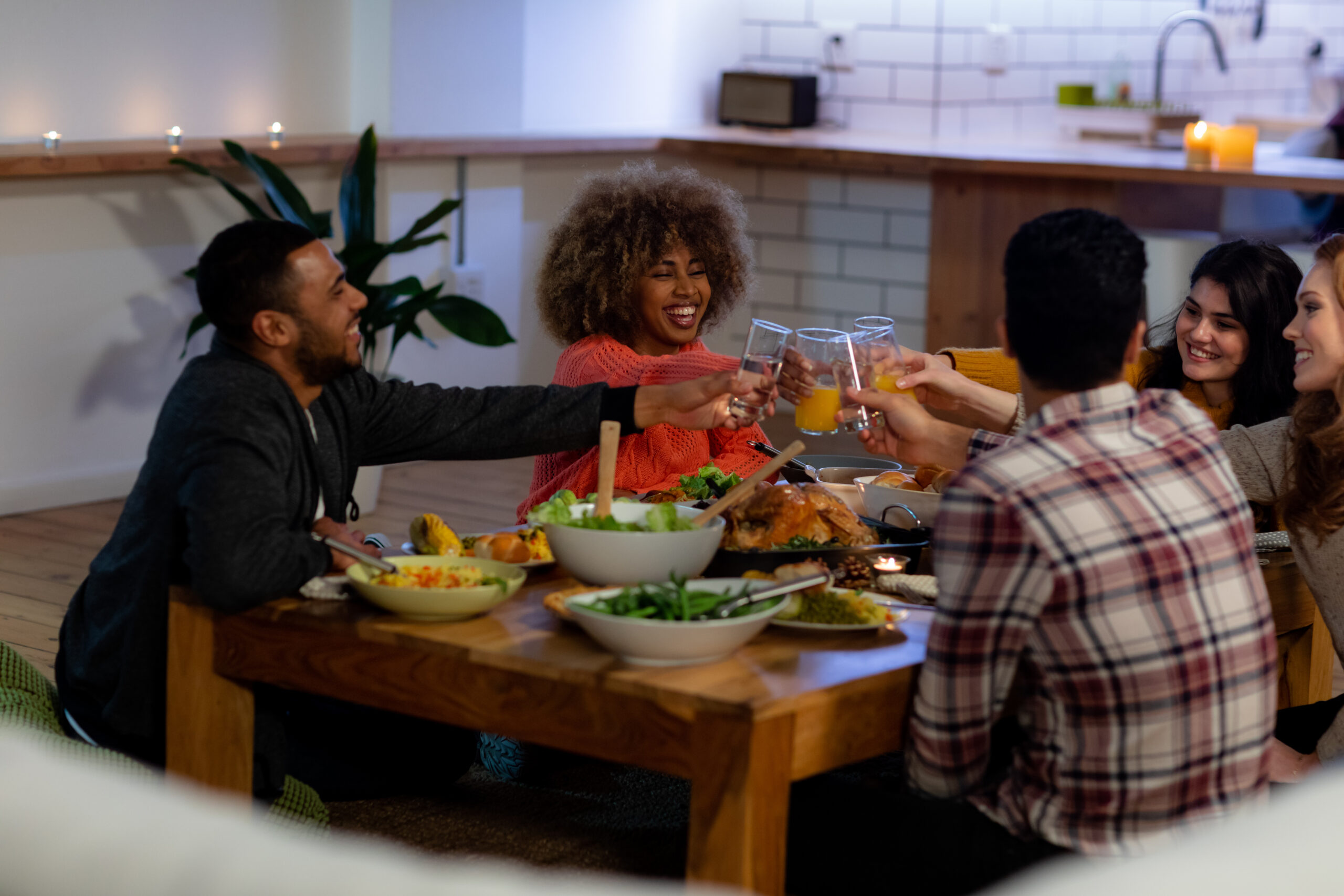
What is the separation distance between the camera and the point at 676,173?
123 inches

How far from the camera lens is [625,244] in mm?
2961

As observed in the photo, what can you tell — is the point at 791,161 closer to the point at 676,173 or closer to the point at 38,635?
the point at 676,173

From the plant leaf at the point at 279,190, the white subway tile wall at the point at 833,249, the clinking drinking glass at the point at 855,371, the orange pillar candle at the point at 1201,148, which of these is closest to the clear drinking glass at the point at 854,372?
the clinking drinking glass at the point at 855,371

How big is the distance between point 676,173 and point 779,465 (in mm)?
1256

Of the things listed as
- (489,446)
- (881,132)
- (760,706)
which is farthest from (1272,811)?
(881,132)

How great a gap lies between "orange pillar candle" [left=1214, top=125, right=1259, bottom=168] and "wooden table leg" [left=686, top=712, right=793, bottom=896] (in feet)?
12.6

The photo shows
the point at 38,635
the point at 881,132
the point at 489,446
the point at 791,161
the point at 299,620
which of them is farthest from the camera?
the point at 881,132

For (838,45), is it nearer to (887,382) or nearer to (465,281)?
(465,281)

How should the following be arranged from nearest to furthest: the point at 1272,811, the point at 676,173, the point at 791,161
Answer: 1. the point at 1272,811
2. the point at 676,173
3. the point at 791,161

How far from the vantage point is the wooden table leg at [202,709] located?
1.91 meters

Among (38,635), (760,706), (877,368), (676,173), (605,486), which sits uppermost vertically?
(676,173)

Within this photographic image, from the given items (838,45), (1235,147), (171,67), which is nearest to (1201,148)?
(1235,147)

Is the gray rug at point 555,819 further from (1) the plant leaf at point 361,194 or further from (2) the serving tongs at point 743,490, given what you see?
(1) the plant leaf at point 361,194

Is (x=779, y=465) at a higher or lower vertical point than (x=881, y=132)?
lower
